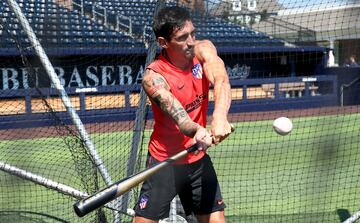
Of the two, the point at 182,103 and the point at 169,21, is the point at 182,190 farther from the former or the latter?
the point at 169,21

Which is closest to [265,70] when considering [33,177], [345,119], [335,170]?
[345,119]

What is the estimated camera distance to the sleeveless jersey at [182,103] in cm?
369

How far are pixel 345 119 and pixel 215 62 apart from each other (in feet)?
36.6

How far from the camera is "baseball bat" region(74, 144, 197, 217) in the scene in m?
3.05

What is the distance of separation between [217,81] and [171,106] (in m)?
0.42

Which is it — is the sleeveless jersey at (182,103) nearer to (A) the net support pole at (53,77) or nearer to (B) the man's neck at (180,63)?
(B) the man's neck at (180,63)

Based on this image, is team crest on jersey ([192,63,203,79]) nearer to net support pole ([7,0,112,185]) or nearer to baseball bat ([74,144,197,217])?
baseball bat ([74,144,197,217])

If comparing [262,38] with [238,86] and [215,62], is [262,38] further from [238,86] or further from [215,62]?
[215,62]

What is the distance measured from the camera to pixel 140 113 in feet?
16.1

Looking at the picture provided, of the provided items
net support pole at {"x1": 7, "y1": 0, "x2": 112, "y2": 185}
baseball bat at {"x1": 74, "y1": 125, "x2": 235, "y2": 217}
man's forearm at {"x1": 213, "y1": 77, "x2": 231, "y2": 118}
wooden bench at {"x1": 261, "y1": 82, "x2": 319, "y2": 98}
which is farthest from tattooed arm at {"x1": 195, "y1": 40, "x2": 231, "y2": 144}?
wooden bench at {"x1": 261, "y1": 82, "x2": 319, "y2": 98}

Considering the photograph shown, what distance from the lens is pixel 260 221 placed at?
18.7ft

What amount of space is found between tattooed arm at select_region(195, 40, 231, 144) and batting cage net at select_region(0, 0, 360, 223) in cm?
91

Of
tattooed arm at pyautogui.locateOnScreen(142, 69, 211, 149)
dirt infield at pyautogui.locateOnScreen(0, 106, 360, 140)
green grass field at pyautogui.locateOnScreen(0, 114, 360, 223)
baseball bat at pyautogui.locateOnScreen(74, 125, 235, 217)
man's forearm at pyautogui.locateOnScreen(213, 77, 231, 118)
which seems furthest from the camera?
dirt infield at pyautogui.locateOnScreen(0, 106, 360, 140)

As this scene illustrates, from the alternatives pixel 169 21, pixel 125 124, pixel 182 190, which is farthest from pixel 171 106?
pixel 125 124
